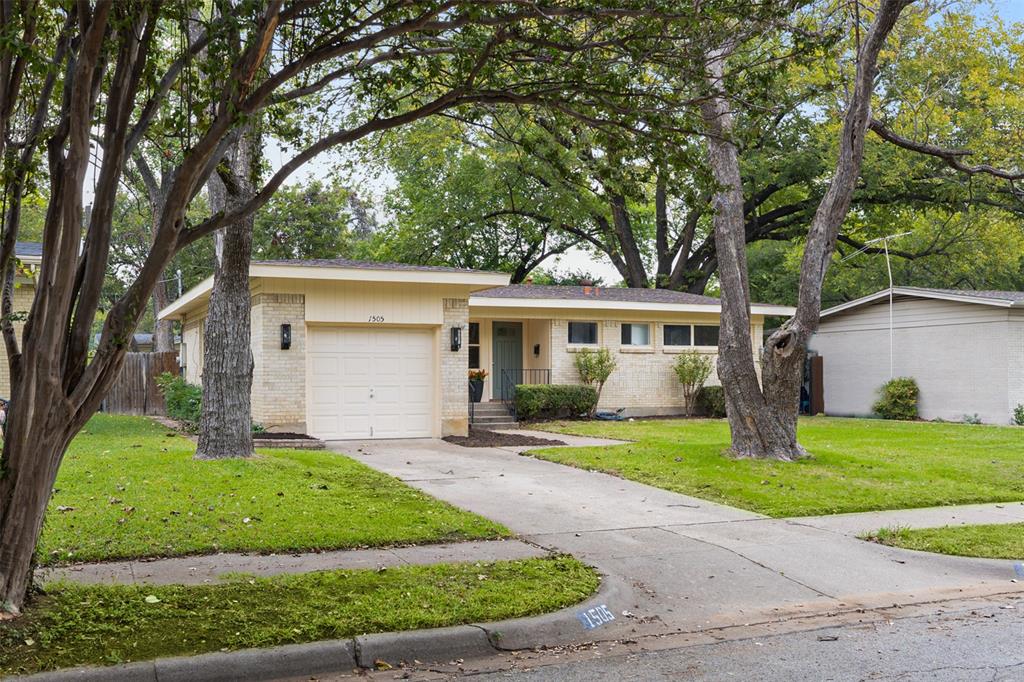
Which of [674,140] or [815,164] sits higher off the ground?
[815,164]

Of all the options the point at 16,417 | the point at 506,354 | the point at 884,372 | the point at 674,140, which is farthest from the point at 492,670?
the point at 884,372

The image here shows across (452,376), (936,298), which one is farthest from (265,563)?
(936,298)

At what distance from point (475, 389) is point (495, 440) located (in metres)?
5.73

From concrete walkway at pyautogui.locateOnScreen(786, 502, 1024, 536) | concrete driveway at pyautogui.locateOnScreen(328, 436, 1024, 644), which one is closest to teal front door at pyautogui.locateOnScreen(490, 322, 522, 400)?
concrete driveway at pyautogui.locateOnScreen(328, 436, 1024, 644)

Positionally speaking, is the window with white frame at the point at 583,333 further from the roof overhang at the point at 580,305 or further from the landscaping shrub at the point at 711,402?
the landscaping shrub at the point at 711,402

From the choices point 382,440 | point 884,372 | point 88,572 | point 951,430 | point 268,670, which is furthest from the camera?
point 884,372

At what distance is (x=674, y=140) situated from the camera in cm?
833

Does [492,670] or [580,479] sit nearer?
[492,670]

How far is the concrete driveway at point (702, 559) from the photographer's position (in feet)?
23.7

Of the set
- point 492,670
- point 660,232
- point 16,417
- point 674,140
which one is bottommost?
point 492,670

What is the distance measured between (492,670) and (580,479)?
7.84m

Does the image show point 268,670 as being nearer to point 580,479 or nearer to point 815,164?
point 580,479

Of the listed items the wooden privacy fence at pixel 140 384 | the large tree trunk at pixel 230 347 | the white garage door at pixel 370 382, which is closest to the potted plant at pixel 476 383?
the white garage door at pixel 370 382

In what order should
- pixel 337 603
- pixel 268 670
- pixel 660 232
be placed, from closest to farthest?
pixel 268 670 < pixel 337 603 < pixel 660 232
